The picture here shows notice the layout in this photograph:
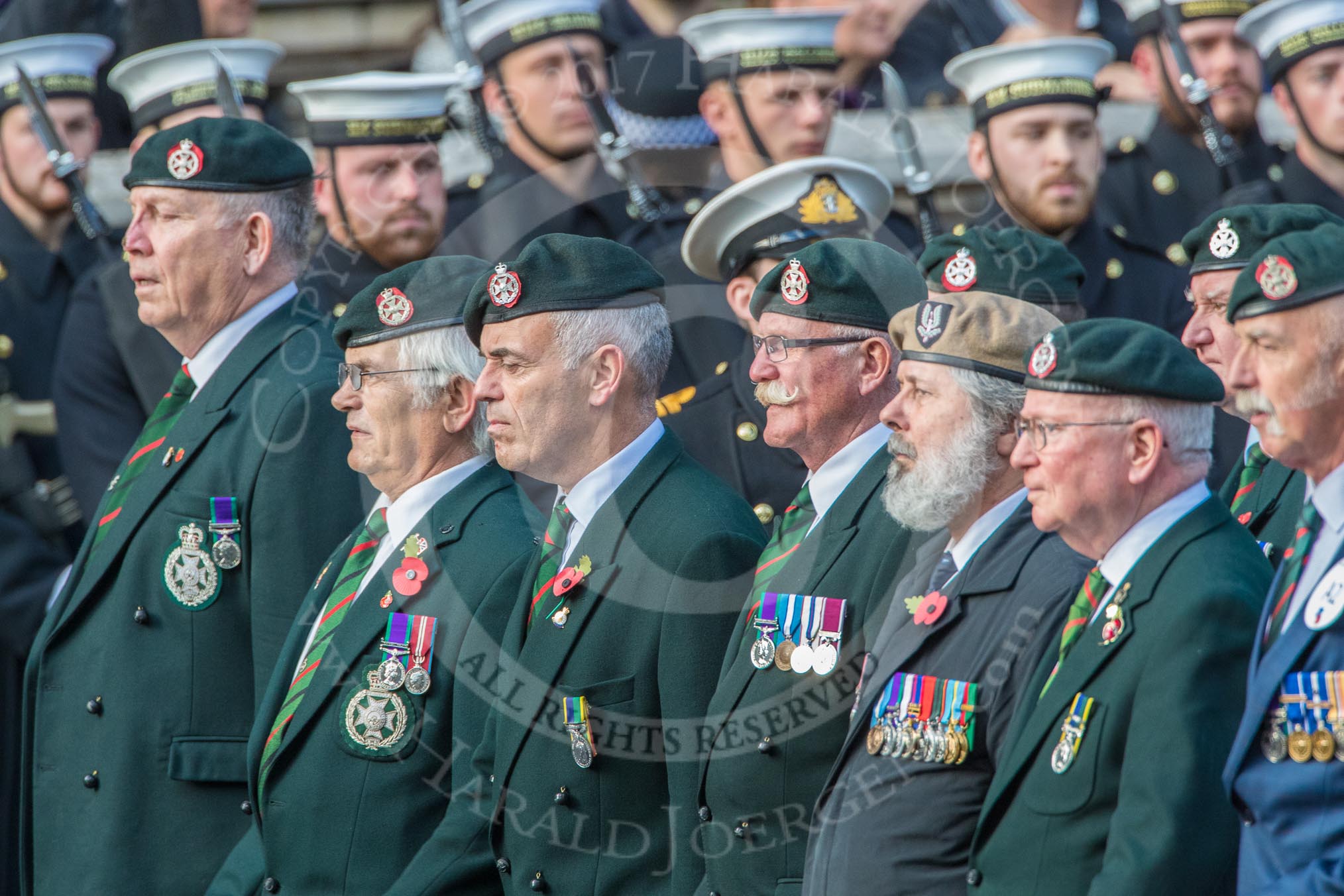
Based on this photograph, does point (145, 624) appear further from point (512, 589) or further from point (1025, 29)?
point (1025, 29)

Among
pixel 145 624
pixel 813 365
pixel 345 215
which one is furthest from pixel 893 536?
pixel 345 215

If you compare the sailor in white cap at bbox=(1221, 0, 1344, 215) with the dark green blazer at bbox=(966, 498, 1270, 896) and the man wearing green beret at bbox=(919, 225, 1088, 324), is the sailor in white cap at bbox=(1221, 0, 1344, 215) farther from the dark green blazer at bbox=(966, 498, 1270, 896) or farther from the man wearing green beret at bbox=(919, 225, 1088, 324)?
the dark green blazer at bbox=(966, 498, 1270, 896)

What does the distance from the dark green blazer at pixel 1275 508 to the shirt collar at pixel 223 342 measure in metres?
2.71

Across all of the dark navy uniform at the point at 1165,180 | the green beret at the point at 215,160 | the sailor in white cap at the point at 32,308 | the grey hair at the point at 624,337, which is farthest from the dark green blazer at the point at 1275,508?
the sailor in white cap at the point at 32,308

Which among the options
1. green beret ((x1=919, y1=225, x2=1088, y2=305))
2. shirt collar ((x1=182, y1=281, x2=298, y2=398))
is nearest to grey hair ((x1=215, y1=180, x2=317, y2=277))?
shirt collar ((x1=182, y1=281, x2=298, y2=398))

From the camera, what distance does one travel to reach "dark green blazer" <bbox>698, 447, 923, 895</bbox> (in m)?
4.67

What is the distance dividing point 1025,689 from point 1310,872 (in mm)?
727

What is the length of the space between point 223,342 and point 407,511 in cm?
99

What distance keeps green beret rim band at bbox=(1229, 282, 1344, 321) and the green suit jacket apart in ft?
6.66

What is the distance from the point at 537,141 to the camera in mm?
7973

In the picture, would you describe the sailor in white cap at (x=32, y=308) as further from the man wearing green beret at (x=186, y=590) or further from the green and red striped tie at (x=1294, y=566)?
the green and red striped tie at (x=1294, y=566)

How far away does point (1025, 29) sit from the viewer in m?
8.95

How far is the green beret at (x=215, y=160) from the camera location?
5.93 meters

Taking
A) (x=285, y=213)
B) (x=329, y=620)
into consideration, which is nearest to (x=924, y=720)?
(x=329, y=620)
